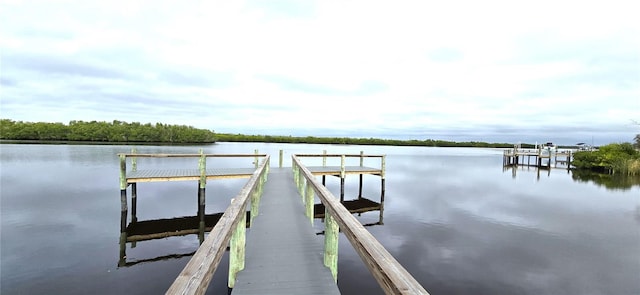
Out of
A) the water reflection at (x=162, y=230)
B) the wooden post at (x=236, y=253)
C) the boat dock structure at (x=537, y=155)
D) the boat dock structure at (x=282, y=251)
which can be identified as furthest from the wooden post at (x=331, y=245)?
the boat dock structure at (x=537, y=155)

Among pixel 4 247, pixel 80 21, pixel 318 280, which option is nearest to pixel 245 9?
pixel 80 21

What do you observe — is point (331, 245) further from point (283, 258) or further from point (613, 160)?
point (613, 160)

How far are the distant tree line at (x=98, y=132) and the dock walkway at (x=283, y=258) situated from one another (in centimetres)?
7321

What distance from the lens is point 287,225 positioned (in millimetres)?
5297

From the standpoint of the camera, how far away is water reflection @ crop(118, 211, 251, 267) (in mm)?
7707

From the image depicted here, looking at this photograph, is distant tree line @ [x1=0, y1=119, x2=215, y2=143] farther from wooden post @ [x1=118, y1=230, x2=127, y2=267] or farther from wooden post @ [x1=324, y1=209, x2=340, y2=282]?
wooden post @ [x1=324, y1=209, x2=340, y2=282]

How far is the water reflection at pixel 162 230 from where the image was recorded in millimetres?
7707

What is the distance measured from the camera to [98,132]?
6806 centimetres

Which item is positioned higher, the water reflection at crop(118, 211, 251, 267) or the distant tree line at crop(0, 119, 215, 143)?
the distant tree line at crop(0, 119, 215, 143)

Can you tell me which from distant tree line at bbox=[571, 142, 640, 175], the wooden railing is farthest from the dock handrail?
distant tree line at bbox=[571, 142, 640, 175]

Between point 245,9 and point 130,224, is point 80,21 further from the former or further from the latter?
point 130,224

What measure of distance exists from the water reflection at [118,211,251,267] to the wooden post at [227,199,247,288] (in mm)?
4954

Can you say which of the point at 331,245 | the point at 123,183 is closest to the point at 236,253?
the point at 331,245

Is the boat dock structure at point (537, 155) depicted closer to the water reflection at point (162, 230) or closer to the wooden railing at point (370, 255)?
the water reflection at point (162, 230)
